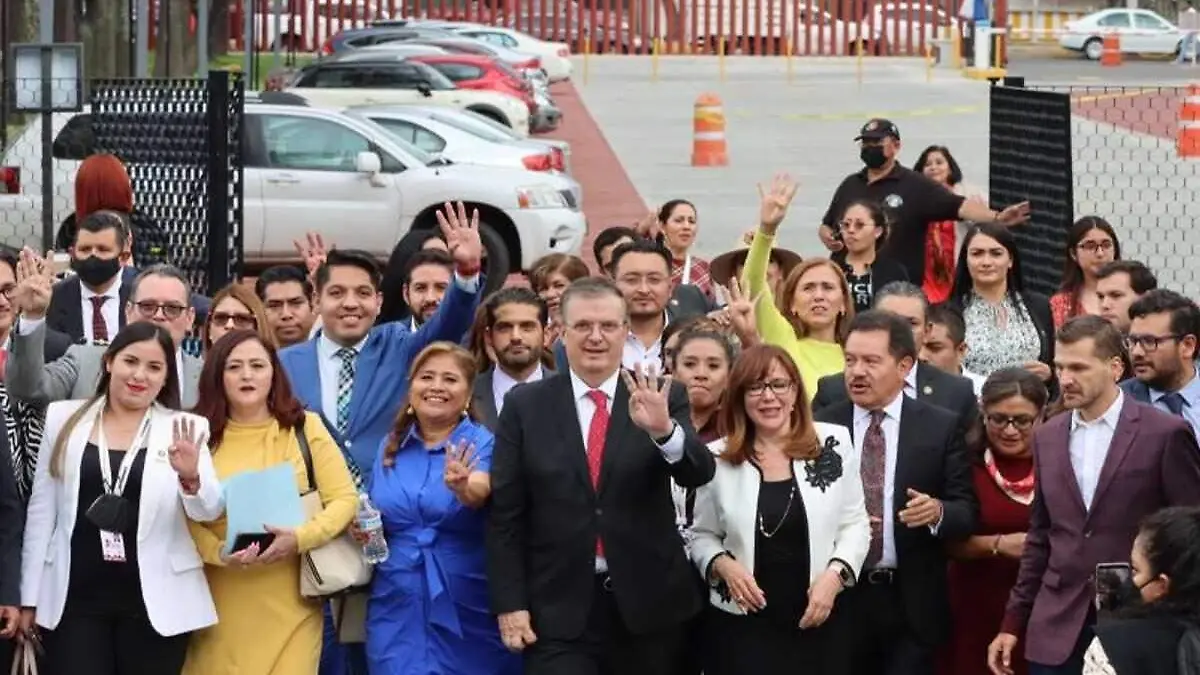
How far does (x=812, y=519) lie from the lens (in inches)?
335

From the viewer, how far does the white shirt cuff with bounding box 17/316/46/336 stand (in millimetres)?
8969

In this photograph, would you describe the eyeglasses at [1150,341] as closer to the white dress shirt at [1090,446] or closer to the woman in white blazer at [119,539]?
the white dress shirt at [1090,446]

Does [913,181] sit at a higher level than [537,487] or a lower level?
higher

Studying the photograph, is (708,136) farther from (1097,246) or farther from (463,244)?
(463,244)

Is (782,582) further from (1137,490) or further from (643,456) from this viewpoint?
(1137,490)

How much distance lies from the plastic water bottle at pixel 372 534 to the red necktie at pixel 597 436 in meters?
0.80

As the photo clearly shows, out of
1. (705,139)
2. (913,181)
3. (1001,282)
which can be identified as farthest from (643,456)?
(705,139)

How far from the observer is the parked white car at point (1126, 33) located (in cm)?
6400

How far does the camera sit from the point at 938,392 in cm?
932

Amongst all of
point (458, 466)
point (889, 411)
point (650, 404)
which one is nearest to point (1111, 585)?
point (889, 411)

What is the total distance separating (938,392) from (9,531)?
3.41 metres

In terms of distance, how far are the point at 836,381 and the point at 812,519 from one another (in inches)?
38.6

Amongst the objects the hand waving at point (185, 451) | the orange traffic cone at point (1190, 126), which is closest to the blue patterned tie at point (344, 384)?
the hand waving at point (185, 451)

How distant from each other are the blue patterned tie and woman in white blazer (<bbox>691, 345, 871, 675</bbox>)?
167 cm
